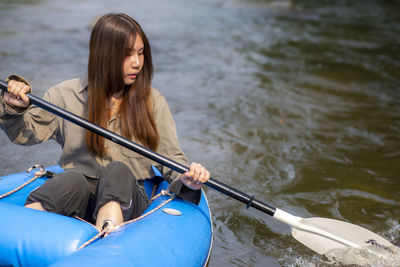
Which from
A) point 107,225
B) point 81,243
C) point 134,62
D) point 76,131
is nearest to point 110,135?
point 76,131

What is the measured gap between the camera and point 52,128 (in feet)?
7.79

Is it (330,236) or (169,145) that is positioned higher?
(169,145)

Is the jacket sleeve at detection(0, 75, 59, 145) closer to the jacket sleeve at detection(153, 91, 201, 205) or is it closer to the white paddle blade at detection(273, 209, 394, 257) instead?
the jacket sleeve at detection(153, 91, 201, 205)

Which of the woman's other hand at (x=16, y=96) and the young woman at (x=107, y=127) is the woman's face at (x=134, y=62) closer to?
the young woman at (x=107, y=127)

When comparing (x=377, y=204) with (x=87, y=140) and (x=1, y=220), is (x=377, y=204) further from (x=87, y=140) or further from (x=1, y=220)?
(x=1, y=220)

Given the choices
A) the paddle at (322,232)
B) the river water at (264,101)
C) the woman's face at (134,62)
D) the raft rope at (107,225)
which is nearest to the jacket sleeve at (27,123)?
the raft rope at (107,225)

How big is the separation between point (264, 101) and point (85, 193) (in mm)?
3845

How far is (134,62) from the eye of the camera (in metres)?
2.21

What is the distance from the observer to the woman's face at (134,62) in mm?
2195

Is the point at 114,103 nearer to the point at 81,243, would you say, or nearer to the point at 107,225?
the point at 107,225

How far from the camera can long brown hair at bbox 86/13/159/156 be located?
7.07 feet

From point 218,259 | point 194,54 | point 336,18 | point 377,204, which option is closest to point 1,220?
point 218,259

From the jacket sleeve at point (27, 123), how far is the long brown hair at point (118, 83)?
208mm

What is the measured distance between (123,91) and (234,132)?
8.05ft
